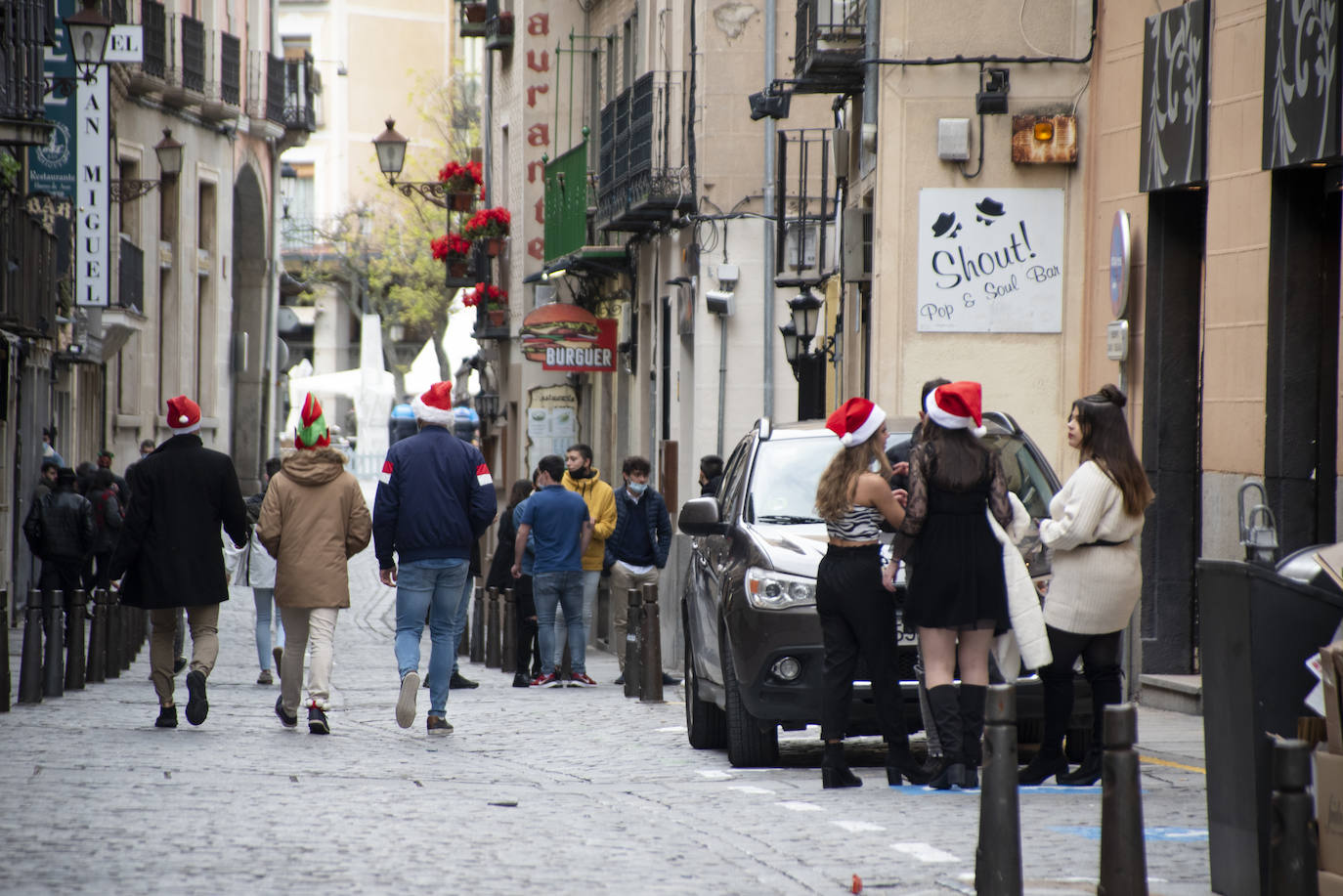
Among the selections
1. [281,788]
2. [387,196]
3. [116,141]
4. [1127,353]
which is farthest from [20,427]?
[387,196]

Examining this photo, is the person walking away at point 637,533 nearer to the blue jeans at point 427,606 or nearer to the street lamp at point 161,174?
the blue jeans at point 427,606

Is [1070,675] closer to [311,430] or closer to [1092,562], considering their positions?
[1092,562]

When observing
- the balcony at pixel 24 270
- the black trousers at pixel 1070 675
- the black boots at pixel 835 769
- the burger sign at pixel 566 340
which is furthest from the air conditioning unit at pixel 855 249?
the burger sign at pixel 566 340

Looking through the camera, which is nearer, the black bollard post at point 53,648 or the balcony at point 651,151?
the black bollard post at point 53,648

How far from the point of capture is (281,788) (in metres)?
9.79

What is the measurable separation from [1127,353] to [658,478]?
Result: 1360 centimetres

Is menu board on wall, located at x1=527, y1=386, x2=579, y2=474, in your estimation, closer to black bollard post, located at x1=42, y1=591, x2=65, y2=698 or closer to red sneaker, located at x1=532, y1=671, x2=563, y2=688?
red sneaker, located at x1=532, y1=671, x2=563, y2=688

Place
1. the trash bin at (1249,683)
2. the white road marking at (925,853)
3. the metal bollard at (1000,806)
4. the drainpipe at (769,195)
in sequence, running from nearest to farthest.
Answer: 1. the trash bin at (1249,683)
2. the metal bollard at (1000,806)
3. the white road marking at (925,853)
4. the drainpipe at (769,195)

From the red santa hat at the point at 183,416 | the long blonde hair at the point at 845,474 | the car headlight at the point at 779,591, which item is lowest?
the car headlight at the point at 779,591

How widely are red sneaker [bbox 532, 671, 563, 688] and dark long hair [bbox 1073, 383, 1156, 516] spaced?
8.97m

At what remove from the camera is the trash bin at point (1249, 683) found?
6270 mm

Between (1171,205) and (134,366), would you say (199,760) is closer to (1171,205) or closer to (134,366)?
(1171,205)

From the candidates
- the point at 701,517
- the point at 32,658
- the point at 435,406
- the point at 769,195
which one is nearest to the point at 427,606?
the point at 435,406

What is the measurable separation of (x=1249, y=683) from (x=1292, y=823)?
0.89m
